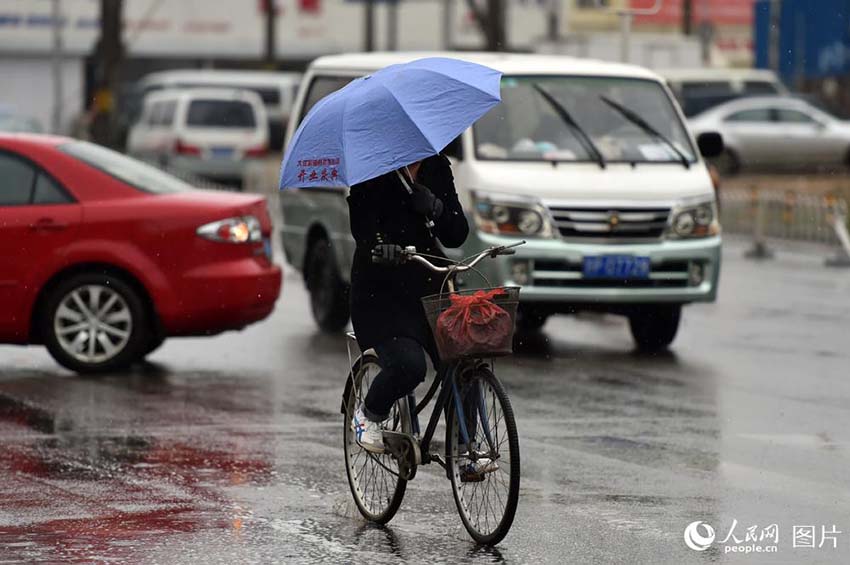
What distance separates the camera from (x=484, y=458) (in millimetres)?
6859

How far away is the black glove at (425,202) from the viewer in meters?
7.12

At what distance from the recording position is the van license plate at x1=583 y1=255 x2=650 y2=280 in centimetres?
1290

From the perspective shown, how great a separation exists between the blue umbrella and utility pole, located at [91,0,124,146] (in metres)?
32.6

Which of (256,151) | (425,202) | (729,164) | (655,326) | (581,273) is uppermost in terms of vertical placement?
(425,202)

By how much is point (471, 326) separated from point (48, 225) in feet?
18.8

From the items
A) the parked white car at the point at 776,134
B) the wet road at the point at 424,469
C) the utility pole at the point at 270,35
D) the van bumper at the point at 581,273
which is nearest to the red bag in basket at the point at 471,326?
the wet road at the point at 424,469

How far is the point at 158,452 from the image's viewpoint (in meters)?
9.12

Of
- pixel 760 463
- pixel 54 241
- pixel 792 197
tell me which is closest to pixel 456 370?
pixel 760 463

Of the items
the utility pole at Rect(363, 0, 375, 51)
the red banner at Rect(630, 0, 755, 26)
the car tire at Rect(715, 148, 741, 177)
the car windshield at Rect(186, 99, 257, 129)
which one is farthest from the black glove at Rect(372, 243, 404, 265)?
the red banner at Rect(630, 0, 755, 26)

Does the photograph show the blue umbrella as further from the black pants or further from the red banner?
the red banner

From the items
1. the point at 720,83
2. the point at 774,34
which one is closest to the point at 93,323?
the point at 720,83

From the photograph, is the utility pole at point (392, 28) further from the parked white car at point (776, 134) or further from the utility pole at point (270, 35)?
the parked white car at point (776, 134)

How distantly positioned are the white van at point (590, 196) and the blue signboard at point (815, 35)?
38.5 metres

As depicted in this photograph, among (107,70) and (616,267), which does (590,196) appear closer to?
(616,267)
